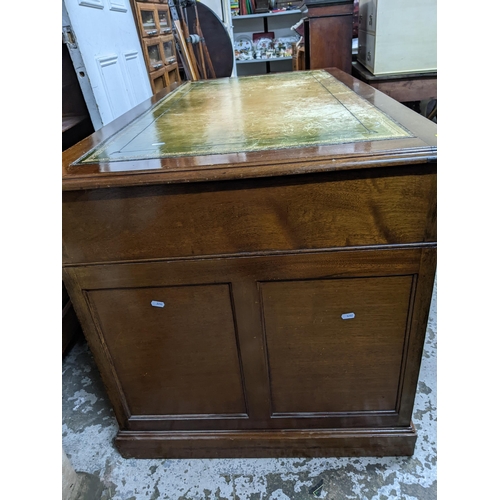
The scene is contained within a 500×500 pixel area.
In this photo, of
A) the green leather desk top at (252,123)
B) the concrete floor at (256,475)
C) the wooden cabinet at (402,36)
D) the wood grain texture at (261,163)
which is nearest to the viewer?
the wood grain texture at (261,163)

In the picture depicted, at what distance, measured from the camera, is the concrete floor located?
1.02 m

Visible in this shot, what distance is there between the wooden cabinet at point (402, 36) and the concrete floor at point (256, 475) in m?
1.63

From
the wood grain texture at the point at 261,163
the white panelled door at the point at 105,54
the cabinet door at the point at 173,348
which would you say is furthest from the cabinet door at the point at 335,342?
the white panelled door at the point at 105,54

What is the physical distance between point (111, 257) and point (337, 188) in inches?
19.9

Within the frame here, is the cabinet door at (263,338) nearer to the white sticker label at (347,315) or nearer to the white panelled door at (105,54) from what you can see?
the white sticker label at (347,315)

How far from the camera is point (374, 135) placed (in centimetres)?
80

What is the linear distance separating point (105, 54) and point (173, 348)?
3.98 ft

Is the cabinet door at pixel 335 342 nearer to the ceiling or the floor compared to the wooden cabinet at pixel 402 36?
nearer to the floor

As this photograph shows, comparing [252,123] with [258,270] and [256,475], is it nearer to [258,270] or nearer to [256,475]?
[258,270]

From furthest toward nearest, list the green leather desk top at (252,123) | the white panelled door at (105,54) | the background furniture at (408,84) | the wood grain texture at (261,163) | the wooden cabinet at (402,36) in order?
the background furniture at (408,84) → the wooden cabinet at (402,36) → the white panelled door at (105,54) → the green leather desk top at (252,123) → the wood grain texture at (261,163)

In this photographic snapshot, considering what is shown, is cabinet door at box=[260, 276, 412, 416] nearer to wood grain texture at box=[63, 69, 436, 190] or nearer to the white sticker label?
the white sticker label

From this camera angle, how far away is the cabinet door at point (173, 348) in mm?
910

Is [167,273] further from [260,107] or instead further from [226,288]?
[260,107]

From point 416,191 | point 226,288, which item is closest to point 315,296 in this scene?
point 226,288
